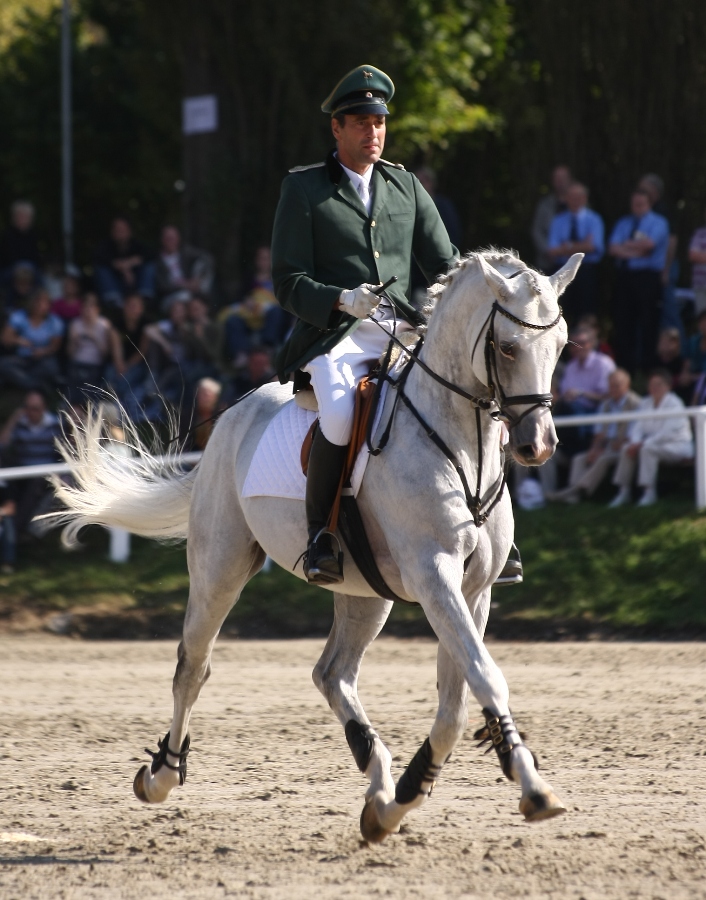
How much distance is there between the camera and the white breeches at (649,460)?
1234cm

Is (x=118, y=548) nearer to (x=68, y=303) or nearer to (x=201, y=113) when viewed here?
(x=68, y=303)

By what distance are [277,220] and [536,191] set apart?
10.5 meters

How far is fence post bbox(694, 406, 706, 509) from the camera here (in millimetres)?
11922

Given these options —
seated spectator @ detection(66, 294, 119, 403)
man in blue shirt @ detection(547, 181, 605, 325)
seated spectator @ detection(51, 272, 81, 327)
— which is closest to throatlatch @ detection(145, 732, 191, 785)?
man in blue shirt @ detection(547, 181, 605, 325)

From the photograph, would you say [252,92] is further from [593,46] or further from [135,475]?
[135,475]

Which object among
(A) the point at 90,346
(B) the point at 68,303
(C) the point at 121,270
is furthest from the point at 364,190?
(C) the point at 121,270

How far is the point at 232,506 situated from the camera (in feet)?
22.0

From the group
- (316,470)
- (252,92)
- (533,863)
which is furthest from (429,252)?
(252,92)

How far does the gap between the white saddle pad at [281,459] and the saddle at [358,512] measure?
Answer: 0.34 meters

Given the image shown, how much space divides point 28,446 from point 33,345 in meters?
2.21

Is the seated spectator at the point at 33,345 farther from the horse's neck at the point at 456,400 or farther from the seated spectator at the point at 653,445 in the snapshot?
the horse's neck at the point at 456,400

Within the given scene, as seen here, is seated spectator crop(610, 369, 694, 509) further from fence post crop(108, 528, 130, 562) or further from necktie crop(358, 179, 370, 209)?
necktie crop(358, 179, 370, 209)

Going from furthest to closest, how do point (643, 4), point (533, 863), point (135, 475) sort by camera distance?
1. point (643, 4)
2. point (135, 475)
3. point (533, 863)

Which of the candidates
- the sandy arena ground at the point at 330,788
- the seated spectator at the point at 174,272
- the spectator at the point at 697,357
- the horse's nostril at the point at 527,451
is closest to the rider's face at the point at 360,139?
the horse's nostril at the point at 527,451
